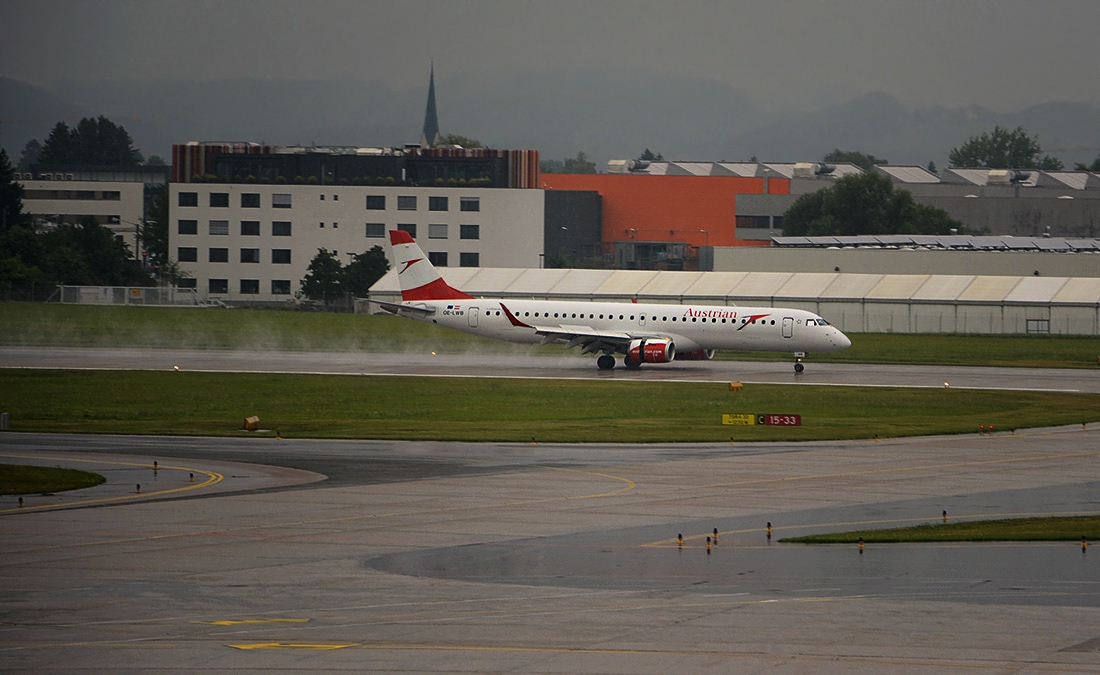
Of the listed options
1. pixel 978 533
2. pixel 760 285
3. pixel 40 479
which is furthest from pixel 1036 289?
pixel 40 479

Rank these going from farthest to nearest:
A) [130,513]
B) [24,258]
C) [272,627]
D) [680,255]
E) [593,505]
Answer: [680,255]
[24,258]
[593,505]
[130,513]
[272,627]

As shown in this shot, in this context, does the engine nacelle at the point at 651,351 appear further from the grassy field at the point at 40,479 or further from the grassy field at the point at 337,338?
the grassy field at the point at 40,479

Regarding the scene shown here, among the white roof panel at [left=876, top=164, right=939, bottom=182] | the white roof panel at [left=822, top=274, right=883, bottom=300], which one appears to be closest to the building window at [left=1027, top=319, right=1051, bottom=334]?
the white roof panel at [left=822, top=274, right=883, bottom=300]

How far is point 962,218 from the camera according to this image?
16512 cm

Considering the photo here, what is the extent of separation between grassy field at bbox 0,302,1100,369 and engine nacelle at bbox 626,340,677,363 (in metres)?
14.5

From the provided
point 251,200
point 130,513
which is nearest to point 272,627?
point 130,513

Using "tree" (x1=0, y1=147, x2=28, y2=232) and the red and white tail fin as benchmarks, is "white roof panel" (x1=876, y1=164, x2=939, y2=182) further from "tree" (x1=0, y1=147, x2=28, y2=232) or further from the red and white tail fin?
the red and white tail fin

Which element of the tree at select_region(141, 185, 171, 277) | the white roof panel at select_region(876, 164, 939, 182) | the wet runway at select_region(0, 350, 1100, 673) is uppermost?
the white roof panel at select_region(876, 164, 939, 182)

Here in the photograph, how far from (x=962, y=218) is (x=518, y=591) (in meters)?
157

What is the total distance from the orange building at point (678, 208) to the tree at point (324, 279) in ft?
194

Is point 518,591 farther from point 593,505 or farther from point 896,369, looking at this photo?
point 896,369

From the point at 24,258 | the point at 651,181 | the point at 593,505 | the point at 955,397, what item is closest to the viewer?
the point at 593,505

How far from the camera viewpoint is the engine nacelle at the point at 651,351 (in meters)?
69.0

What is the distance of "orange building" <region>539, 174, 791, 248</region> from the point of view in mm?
182125
